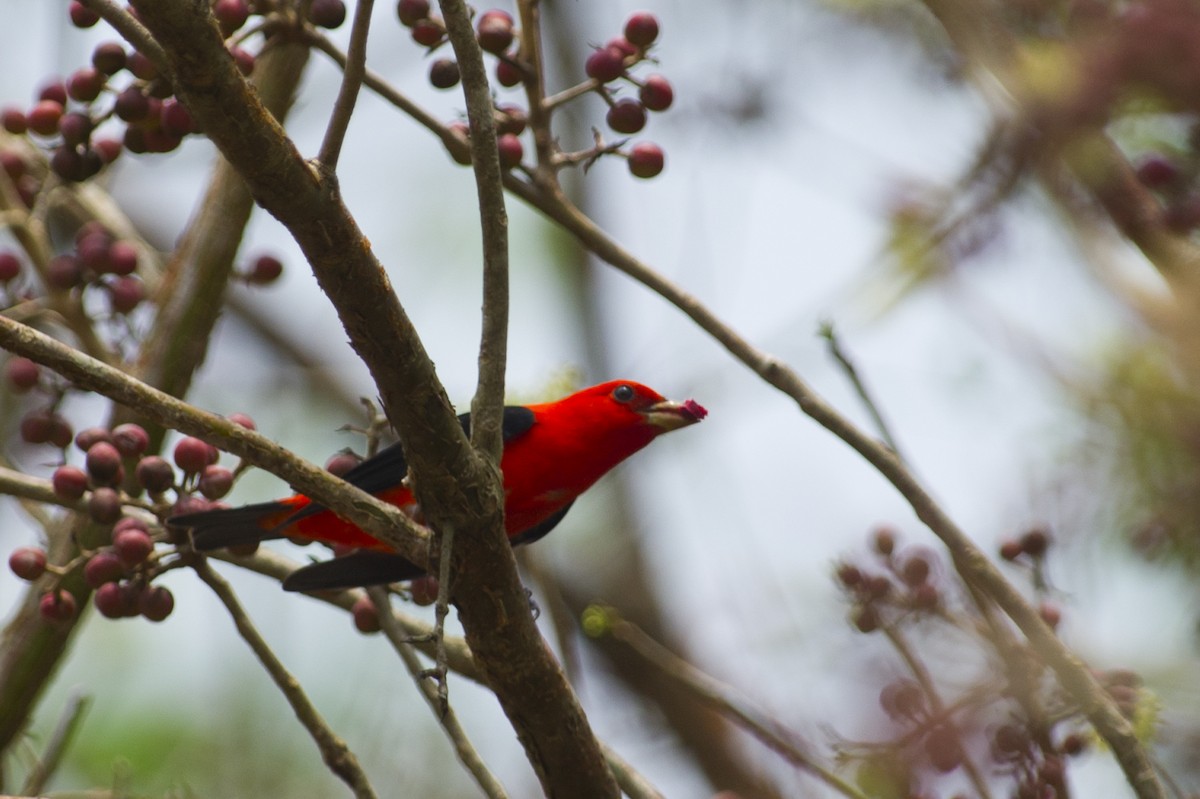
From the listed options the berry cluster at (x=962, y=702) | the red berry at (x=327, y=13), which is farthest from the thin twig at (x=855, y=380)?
the red berry at (x=327, y=13)

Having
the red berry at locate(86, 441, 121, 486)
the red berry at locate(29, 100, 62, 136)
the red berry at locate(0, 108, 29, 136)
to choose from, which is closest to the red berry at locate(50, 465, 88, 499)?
the red berry at locate(86, 441, 121, 486)

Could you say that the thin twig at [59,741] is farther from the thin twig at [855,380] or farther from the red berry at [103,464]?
the thin twig at [855,380]

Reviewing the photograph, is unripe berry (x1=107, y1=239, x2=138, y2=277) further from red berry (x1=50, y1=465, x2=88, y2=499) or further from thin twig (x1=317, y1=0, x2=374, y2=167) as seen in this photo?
thin twig (x1=317, y1=0, x2=374, y2=167)

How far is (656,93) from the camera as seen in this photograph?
3.70 meters

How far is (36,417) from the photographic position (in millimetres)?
3791

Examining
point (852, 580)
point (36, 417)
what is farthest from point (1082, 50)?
point (36, 417)

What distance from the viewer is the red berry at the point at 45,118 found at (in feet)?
13.0

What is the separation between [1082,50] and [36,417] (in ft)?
10.4

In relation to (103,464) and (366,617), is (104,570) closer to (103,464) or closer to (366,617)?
(103,464)

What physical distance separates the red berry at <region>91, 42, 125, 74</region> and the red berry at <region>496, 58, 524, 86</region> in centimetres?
104

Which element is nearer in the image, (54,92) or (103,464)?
(103,464)

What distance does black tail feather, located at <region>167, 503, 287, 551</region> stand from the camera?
131 inches

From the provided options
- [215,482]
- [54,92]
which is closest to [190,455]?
[215,482]

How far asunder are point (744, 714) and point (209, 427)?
1.67 meters
